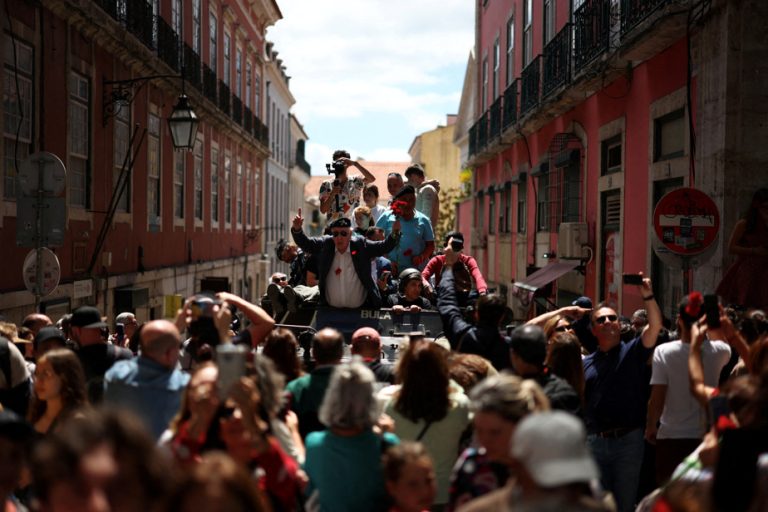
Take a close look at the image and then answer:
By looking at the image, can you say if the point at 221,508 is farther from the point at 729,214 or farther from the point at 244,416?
the point at 729,214

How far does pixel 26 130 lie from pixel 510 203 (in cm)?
1625

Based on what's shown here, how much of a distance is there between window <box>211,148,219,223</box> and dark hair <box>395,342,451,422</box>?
23.7m

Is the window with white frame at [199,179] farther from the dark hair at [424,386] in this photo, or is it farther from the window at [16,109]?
the dark hair at [424,386]

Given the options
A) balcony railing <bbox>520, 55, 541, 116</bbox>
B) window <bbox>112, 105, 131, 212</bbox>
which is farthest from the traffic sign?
balcony railing <bbox>520, 55, 541, 116</bbox>

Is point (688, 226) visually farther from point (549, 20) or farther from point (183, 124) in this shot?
point (549, 20)

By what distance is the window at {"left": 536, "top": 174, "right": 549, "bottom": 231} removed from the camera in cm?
2189

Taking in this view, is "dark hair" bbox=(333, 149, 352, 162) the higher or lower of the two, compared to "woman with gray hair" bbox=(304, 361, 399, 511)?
higher

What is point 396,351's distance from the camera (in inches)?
334

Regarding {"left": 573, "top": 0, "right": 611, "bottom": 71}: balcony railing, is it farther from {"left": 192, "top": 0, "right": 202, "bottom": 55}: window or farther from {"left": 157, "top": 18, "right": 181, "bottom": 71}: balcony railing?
{"left": 192, "top": 0, "right": 202, "bottom": 55}: window

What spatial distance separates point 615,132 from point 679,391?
9.85 meters

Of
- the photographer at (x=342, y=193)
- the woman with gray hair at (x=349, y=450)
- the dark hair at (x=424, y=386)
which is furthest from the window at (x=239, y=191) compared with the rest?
the woman with gray hair at (x=349, y=450)

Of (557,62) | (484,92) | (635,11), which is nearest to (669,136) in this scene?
(635,11)

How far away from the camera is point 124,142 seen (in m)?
18.2

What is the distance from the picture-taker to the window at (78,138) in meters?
15.0
